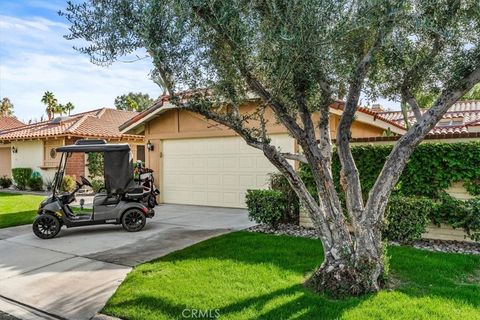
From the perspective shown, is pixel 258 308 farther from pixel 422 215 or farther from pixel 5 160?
pixel 5 160

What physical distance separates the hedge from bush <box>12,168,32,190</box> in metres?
17.8

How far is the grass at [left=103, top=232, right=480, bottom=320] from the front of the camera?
384cm

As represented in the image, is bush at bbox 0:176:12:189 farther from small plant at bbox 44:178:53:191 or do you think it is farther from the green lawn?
the green lawn

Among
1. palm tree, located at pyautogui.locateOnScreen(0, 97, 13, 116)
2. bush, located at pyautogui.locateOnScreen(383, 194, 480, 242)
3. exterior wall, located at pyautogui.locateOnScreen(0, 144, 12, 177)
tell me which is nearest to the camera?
bush, located at pyautogui.locateOnScreen(383, 194, 480, 242)

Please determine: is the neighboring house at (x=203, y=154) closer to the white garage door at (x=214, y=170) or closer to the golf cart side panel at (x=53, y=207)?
the white garage door at (x=214, y=170)

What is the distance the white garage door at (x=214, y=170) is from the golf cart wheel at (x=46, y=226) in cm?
511

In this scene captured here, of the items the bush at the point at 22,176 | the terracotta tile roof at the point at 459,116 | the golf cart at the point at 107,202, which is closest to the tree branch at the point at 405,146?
the golf cart at the point at 107,202

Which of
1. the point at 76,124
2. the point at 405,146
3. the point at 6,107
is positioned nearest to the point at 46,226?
the point at 405,146

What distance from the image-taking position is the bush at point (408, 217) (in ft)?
21.3

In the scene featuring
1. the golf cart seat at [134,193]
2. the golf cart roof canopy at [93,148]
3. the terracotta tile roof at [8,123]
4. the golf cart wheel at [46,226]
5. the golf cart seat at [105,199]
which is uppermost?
the terracotta tile roof at [8,123]

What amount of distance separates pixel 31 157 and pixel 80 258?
16.2m

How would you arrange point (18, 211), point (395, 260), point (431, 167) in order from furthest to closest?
point (18, 211)
point (431, 167)
point (395, 260)

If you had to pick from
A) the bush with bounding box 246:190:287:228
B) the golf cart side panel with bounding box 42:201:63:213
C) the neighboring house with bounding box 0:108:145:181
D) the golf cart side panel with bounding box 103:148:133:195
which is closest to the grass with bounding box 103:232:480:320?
the bush with bounding box 246:190:287:228

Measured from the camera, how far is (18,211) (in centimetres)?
1167
